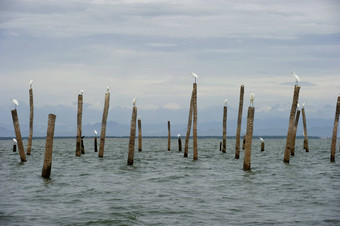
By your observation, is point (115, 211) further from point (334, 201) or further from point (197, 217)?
point (334, 201)

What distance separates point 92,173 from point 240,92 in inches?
446

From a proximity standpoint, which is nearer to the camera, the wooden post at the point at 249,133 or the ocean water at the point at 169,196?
the ocean water at the point at 169,196

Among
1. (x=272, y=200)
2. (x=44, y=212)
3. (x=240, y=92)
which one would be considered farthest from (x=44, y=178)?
(x=240, y=92)

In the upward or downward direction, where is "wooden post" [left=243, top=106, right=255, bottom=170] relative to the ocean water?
upward

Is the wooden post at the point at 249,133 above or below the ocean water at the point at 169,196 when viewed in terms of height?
above

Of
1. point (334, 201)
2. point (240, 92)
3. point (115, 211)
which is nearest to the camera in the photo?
point (115, 211)

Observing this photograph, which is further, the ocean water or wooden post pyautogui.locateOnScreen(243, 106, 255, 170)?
wooden post pyautogui.locateOnScreen(243, 106, 255, 170)

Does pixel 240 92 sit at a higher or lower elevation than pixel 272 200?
higher

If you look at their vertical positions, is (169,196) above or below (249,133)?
below

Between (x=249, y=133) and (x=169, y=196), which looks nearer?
(x=169, y=196)

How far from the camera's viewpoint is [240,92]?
30391 millimetres

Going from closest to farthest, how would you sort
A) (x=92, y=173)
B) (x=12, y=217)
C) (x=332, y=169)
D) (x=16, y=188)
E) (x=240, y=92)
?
(x=12, y=217), (x=16, y=188), (x=92, y=173), (x=332, y=169), (x=240, y=92)

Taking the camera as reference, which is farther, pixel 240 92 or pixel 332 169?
pixel 240 92

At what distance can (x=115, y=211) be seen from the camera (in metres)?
14.4
